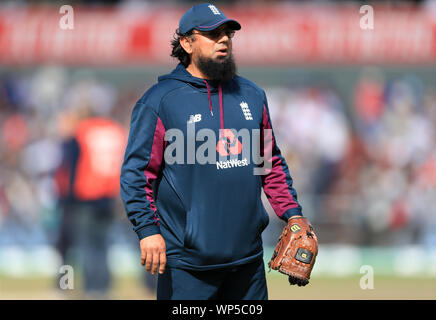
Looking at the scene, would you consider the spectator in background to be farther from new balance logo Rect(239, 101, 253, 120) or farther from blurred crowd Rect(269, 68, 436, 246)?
new balance logo Rect(239, 101, 253, 120)

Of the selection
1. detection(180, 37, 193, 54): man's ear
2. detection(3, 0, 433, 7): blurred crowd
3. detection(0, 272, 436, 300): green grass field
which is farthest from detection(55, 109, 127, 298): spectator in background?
detection(3, 0, 433, 7): blurred crowd

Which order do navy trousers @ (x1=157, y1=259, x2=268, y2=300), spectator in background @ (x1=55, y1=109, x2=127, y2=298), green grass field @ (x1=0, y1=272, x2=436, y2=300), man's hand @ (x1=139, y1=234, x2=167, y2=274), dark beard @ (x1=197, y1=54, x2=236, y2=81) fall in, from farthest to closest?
spectator in background @ (x1=55, y1=109, x2=127, y2=298) → green grass field @ (x1=0, y1=272, x2=436, y2=300) → dark beard @ (x1=197, y1=54, x2=236, y2=81) → navy trousers @ (x1=157, y1=259, x2=268, y2=300) → man's hand @ (x1=139, y1=234, x2=167, y2=274)

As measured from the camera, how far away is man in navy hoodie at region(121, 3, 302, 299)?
4109mm

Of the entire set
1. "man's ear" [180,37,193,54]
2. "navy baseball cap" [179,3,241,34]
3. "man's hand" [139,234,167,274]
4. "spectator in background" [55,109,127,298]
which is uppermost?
"navy baseball cap" [179,3,241,34]

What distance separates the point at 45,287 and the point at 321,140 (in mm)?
5885

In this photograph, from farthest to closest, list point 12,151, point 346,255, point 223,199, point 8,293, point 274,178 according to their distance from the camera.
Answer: point 12,151, point 346,255, point 8,293, point 274,178, point 223,199

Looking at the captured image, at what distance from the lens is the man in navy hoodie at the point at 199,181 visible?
411cm

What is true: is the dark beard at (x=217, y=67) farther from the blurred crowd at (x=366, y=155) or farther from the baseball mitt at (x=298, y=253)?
the blurred crowd at (x=366, y=155)

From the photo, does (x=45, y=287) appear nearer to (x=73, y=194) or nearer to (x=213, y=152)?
(x=73, y=194)

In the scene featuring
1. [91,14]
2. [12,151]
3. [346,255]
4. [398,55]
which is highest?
[91,14]

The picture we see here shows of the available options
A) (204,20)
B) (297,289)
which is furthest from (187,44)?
(297,289)

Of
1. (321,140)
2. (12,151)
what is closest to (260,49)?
(321,140)

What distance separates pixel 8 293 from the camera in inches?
376

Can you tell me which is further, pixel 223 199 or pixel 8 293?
pixel 8 293
